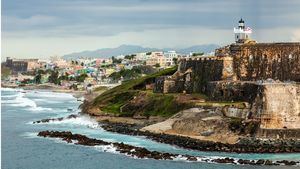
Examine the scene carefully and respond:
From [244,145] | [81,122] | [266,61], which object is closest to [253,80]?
[266,61]

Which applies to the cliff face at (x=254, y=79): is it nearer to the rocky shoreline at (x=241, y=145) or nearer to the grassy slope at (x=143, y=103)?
the rocky shoreline at (x=241, y=145)

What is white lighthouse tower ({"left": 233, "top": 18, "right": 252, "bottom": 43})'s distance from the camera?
74.5m

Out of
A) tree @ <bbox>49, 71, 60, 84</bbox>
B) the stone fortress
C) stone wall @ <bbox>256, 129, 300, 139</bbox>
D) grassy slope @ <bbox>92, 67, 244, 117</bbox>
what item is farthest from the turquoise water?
tree @ <bbox>49, 71, 60, 84</bbox>

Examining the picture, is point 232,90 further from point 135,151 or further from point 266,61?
point 135,151

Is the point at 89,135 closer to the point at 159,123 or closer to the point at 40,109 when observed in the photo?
the point at 159,123

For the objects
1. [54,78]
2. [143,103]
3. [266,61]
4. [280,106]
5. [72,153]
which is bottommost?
[72,153]

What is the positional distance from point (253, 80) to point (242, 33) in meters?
7.40

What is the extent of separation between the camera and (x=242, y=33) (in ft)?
248

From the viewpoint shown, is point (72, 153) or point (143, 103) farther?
point (143, 103)

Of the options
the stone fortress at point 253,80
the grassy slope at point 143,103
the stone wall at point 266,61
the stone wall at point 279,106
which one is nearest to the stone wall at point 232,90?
the stone fortress at point 253,80

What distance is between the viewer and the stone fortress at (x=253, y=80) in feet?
186

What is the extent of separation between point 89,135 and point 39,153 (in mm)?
10727

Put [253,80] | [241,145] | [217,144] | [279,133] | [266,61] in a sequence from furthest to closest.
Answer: [253,80] → [266,61] → [279,133] → [217,144] → [241,145]

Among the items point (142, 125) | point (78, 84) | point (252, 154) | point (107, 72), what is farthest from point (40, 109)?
point (107, 72)
